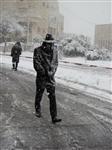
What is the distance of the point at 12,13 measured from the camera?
203 ft

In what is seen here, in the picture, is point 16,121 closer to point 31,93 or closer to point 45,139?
point 45,139

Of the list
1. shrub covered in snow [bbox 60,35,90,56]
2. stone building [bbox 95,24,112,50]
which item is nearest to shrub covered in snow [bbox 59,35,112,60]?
shrub covered in snow [bbox 60,35,90,56]

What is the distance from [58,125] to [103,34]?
47.6 metres

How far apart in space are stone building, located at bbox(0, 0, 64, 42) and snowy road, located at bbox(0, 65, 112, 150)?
158ft

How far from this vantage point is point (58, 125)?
316 inches

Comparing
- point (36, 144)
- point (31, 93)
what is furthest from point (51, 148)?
point (31, 93)

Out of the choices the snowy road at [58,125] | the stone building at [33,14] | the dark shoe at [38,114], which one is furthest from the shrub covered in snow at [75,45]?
the dark shoe at [38,114]

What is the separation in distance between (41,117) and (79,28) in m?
55.0

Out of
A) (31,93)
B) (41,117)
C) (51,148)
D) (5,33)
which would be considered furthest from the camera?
(5,33)

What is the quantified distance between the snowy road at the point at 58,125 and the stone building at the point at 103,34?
36292mm

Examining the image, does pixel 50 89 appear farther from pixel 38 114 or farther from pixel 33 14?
pixel 33 14

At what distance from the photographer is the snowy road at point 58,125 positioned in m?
6.72

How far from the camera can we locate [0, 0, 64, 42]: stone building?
6106 cm

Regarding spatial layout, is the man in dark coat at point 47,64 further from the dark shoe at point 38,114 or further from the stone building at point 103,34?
the stone building at point 103,34
